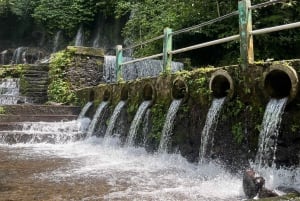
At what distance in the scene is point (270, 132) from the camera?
445cm

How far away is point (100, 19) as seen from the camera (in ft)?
68.6

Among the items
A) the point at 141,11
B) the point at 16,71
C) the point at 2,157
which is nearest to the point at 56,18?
the point at 141,11

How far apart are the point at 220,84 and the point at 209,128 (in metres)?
0.63

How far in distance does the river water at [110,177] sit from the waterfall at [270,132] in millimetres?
416

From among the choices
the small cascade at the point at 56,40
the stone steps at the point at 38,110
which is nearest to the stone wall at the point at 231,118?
the stone steps at the point at 38,110

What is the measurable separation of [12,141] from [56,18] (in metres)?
13.4

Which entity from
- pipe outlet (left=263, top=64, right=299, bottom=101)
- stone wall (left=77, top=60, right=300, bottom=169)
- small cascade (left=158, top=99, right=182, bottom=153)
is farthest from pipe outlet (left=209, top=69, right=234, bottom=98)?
small cascade (left=158, top=99, right=182, bottom=153)

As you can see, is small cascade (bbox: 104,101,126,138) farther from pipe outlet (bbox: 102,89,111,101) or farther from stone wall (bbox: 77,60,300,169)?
stone wall (bbox: 77,60,300,169)

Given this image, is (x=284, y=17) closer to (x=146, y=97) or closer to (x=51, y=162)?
(x=146, y=97)

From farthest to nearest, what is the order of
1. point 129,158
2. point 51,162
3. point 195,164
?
point 129,158, point 51,162, point 195,164

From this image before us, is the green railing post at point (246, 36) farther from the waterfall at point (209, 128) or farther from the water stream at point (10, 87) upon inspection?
the water stream at point (10, 87)

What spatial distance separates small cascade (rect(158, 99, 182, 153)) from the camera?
638 centimetres

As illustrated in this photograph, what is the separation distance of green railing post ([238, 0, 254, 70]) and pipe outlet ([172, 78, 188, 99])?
1400mm

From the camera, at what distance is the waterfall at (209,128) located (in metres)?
5.36
